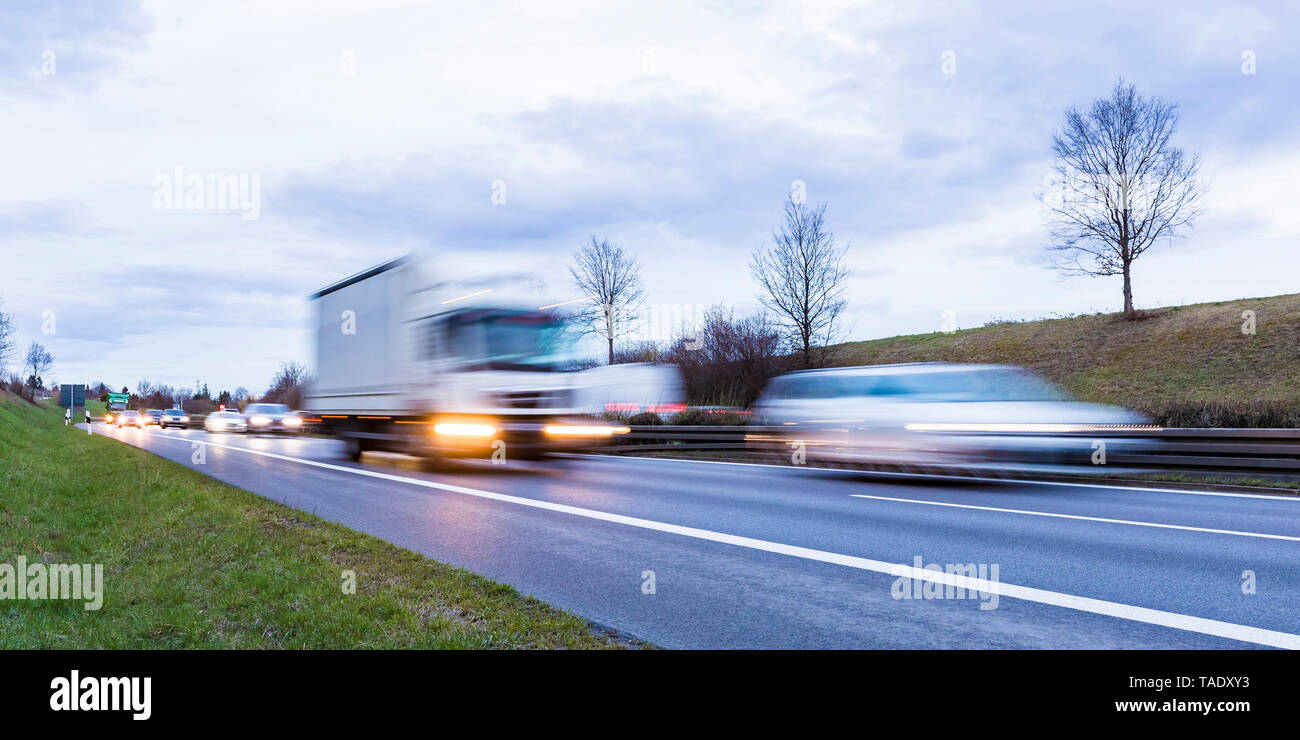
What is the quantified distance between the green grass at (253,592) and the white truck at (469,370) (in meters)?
4.13

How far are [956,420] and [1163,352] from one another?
3120cm

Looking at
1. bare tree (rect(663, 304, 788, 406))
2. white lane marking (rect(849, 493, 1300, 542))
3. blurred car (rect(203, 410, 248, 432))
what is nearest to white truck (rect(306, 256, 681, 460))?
white lane marking (rect(849, 493, 1300, 542))

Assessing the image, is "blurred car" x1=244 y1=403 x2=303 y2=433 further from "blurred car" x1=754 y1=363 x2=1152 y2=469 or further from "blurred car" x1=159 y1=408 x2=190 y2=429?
"blurred car" x1=754 y1=363 x2=1152 y2=469

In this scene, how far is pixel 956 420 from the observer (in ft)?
37.4

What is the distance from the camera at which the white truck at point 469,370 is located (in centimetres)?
1372

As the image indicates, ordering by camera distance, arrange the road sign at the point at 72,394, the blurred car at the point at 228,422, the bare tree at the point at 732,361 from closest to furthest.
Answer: the bare tree at the point at 732,361 < the blurred car at the point at 228,422 < the road sign at the point at 72,394

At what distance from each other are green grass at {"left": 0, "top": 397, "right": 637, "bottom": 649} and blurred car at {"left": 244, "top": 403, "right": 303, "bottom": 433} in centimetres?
2974

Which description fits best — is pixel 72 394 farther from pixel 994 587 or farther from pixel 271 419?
pixel 994 587

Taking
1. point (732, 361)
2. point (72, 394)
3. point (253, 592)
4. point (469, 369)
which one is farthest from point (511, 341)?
point (72, 394)

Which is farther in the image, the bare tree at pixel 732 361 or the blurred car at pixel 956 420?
the bare tree at pixel 732 361

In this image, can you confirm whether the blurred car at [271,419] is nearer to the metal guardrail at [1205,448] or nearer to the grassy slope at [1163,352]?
the grassy slope at [1163,352]

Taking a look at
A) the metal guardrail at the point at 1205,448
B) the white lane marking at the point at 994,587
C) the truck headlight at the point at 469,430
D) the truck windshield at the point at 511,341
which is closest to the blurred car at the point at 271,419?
the truck headlight at the point at 469,430
